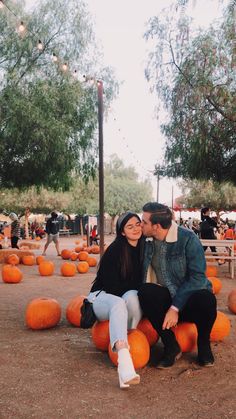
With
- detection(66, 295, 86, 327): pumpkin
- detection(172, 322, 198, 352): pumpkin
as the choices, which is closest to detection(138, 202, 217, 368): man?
detection(172, 322, 198, 352): pumpkin

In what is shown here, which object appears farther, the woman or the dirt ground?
the woman

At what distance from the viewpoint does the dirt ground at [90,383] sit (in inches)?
117

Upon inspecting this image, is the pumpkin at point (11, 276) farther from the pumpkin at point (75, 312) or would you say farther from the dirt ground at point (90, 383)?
the pumpkin at point (75, 312)

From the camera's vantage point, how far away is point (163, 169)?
15.6 metres

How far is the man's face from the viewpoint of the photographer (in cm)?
392

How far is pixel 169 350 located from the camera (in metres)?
3.85

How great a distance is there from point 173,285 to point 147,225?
564 millimetres

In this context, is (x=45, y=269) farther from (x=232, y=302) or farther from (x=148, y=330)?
(x=148, y=330)

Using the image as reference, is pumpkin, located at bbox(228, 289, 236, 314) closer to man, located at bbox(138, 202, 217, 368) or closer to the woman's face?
man, located at bbox(138, 202, 217, 368)

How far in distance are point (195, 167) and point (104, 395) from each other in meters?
11.2

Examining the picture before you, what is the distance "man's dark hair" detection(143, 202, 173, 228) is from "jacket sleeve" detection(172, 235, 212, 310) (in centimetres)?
25

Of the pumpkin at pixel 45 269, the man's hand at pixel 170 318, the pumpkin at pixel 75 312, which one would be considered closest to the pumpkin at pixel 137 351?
the man's hand at pixel 170 318

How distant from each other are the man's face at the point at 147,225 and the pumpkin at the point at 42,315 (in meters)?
1.84

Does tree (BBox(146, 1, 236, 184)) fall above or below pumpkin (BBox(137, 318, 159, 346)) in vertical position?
above
